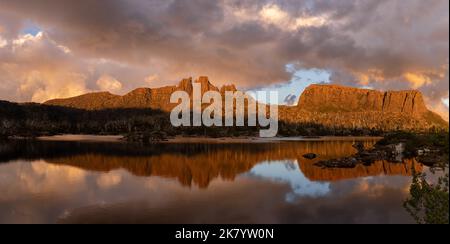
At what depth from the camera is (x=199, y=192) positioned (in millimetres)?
53594

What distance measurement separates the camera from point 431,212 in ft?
73.8

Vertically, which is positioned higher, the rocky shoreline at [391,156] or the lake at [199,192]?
the rocky shoreline at [391,156]

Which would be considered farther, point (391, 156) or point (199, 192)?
point (391, 156)

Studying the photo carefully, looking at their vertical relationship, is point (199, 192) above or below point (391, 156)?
below

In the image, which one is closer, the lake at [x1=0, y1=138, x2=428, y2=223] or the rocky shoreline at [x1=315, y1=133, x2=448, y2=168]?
the lake at [x1=0, y1=138, x2=428, y2=223]

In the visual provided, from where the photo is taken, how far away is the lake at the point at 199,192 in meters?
40.2

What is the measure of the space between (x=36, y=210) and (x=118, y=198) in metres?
10.0

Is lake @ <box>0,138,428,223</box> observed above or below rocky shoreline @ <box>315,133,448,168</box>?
below

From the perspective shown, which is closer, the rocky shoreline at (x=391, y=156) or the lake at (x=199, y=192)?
the lake at (x=199, y=192)

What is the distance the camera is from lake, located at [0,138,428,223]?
132 feet
